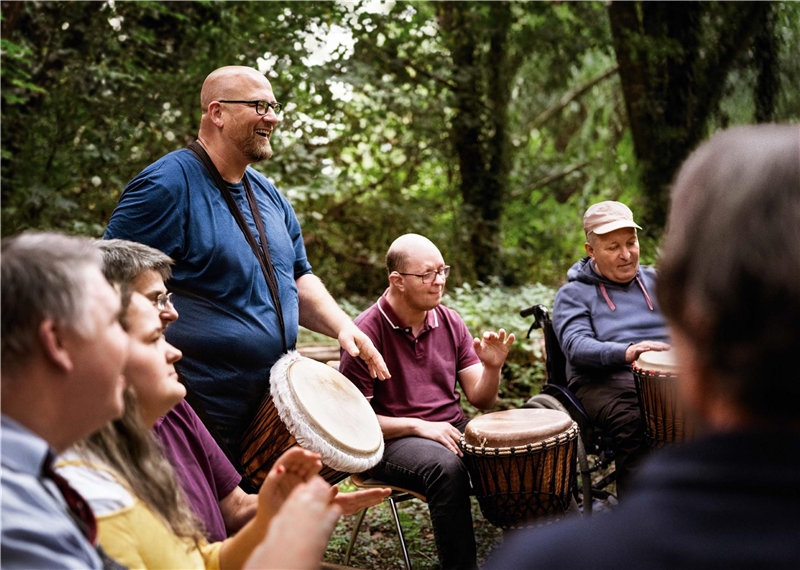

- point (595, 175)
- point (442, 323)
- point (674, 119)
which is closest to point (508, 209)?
point (595, 175)

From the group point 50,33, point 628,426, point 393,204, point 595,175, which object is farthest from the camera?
point 595,175

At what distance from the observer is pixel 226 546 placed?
185 centimetres

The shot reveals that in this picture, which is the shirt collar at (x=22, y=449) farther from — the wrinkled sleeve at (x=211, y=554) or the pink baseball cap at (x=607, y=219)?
the pink baseball cap at (x=607, y=219)

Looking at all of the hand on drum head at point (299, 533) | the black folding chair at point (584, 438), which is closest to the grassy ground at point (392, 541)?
the black folding chair at point (584, 438)

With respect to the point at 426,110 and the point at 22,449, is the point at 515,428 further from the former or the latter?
the point at 426,110

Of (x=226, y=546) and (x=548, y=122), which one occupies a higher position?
(x=548, y=122)

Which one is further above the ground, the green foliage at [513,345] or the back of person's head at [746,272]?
the back of person's head at [746,272]

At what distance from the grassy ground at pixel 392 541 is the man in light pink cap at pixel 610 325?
897 millimetres

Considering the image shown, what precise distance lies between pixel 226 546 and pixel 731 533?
4.50ft

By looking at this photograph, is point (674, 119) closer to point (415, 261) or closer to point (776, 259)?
point (415, 261)

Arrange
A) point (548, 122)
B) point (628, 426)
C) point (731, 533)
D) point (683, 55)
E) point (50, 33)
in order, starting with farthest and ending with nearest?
1. point (548, 122)
2. point (683, 55)
3. point (50, 33)
4. point (628, 426)
5. point (731, 533)

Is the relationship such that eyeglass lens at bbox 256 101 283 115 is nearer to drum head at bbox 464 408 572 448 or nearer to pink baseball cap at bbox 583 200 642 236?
drum head at bbox 464 408 572 448

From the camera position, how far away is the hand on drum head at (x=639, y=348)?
3.79 m

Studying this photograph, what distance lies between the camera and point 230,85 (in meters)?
3.37
